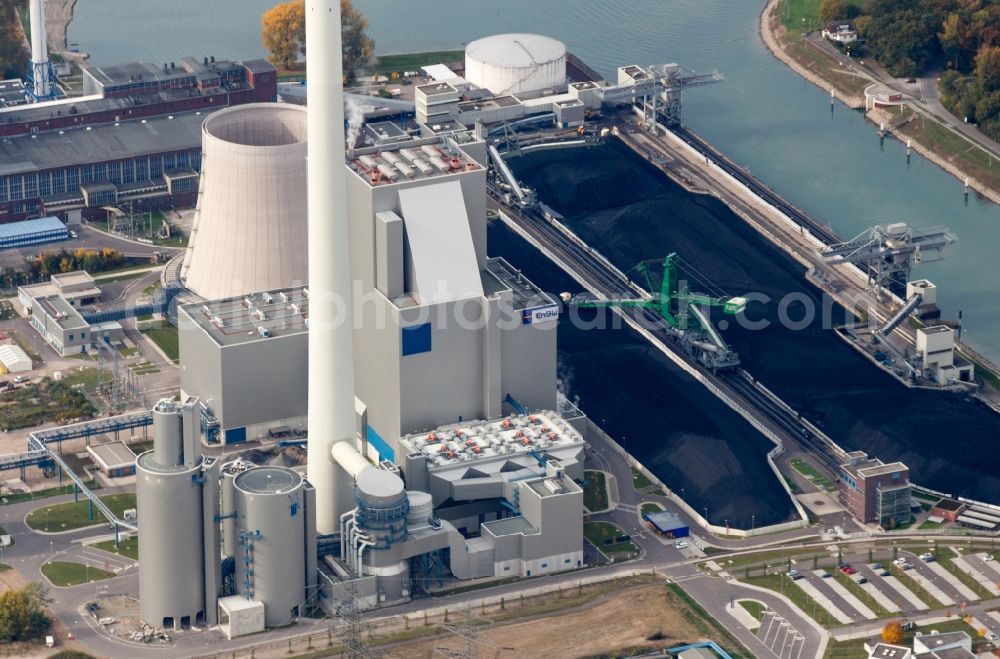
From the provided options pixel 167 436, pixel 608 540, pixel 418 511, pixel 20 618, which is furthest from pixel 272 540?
pixel 608 540

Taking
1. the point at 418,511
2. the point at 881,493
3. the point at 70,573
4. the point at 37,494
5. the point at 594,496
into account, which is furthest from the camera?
the point at 594,496

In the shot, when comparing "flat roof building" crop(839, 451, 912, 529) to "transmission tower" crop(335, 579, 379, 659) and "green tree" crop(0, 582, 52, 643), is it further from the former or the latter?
"green tree" crop(0, 582, 52, 643)

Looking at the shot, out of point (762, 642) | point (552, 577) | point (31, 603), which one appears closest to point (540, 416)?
point (552, 577)

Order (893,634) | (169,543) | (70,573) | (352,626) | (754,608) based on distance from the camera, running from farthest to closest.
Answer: (70,573) → (754,608) → (169,543) → (893,634) → (352,626)

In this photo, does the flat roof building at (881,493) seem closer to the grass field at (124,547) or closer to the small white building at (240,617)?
the small white building at (240,617)

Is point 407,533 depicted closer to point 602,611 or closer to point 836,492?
point 602,611

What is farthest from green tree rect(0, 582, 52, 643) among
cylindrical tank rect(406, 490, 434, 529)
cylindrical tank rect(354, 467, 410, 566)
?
cylindrical tank rect(406, 490, 434, 529)

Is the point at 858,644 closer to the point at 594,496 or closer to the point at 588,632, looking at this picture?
the point at 588,632
